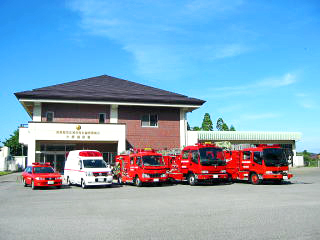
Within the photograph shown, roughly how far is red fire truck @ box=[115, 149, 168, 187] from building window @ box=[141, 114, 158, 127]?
37.1 ft

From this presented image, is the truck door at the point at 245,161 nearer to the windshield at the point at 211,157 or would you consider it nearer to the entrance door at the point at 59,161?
the windshield at the point at 211,157

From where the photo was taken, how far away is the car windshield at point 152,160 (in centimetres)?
2194

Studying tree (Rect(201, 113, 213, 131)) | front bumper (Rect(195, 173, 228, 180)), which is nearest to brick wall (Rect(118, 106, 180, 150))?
front bumper (Rect(195, 173, 228, 180))

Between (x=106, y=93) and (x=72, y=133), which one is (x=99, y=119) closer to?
(x=106, y=93)

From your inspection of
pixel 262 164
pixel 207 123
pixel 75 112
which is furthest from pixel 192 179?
pixel 207 123

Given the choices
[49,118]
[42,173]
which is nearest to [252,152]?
[42,173]

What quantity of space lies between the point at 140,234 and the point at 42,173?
15092 millimetres

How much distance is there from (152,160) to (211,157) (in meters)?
3.74

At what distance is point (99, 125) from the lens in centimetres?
3153

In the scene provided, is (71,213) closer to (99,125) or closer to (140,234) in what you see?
(140,234)

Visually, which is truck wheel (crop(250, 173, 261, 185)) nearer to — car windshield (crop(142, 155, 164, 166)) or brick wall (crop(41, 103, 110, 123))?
car windshield (crop(142, 155, 164, 166))

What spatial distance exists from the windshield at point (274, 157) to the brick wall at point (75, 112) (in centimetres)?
1718

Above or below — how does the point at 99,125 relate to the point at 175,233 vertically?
above

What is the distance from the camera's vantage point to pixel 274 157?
22.0m
